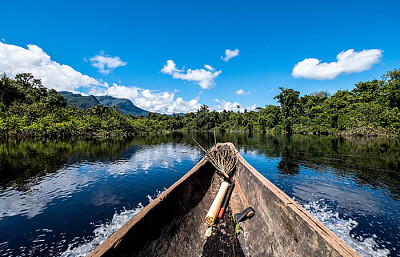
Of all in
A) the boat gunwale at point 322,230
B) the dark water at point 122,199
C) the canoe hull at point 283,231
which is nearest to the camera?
the boat gunwale at point 322,230

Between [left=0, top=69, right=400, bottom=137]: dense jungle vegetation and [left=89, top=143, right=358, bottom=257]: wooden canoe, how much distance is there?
37.2 m

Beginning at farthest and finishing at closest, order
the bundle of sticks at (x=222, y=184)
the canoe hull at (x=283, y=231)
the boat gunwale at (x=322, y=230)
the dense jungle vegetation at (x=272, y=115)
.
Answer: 1. the dense jungle vegetation at (x=272, y=115)
2. the bundle of sticks at (x=222, y=184)
3. the canoe hull at (x=283, y=231)
4. the boat gunwale at (x=322, y=230)

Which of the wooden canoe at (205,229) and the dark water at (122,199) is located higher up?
the wooden canoe at (205,229)

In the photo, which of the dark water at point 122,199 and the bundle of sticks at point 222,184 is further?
A: the dark water at point 122,199

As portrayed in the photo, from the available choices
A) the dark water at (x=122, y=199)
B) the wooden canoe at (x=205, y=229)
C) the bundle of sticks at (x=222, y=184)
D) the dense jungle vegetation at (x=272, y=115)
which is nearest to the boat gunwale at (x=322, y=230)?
the wooden canoe at (x=205, y=229)

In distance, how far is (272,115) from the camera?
180 feet

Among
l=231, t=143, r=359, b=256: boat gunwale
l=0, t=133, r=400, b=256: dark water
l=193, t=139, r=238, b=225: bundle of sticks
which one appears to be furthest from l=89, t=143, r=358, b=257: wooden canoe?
l=0, t=133, r=400, b=256: dark water

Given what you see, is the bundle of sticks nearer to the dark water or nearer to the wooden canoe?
the wooden canoe

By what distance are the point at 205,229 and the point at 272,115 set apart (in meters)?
56.8

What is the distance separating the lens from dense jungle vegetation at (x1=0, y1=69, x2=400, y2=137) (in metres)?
29.0

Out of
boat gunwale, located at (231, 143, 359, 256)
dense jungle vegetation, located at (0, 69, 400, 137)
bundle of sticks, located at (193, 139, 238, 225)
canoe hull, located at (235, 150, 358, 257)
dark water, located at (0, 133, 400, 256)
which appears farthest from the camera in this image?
dense jungle vegetation, located at (0, 69, 400, 137)

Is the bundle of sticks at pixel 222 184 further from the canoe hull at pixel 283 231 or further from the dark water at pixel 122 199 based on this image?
the dark water at pixel 122 199

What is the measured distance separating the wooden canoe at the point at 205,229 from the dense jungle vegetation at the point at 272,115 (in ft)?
122

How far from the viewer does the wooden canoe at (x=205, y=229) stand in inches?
81.8
